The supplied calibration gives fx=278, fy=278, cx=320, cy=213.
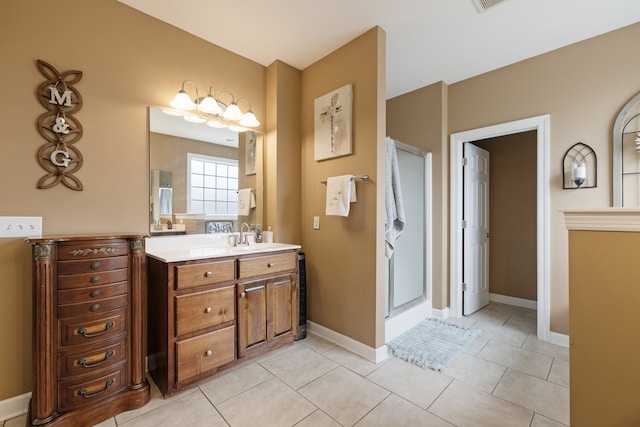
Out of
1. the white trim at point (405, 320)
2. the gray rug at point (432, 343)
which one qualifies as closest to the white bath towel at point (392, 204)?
the white trim at point (405, 320)

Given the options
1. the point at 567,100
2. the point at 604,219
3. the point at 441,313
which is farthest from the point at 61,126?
the point at 567,100

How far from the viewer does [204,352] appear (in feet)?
6.22

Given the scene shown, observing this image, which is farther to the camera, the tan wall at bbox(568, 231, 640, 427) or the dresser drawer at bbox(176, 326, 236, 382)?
the dresser drawer at bbox(176, 326, 236, 382)

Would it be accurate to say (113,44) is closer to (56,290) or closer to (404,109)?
(56,290)

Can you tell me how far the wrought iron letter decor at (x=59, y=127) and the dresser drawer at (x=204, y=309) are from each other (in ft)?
3.46

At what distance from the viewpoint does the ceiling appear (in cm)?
207

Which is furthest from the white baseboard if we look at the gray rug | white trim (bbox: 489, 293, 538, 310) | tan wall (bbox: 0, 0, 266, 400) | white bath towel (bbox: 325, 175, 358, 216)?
white trim (bbox: 489, 293, 538, 310)

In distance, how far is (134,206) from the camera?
208 cm

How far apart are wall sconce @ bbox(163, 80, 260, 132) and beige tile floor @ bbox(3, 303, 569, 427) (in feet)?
6.79

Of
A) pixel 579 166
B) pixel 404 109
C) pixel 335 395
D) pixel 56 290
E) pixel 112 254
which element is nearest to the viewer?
pixel 56 290

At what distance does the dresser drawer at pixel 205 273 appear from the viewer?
71.2 inches

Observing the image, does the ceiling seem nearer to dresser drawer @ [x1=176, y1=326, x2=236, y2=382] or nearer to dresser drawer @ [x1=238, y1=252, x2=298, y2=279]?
dresser drawer @ [x1=238, y1=252, x2=298, y2=279]

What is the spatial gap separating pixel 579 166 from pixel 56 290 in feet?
12.7

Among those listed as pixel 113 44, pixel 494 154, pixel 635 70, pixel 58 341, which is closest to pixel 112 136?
pixel 113 44
